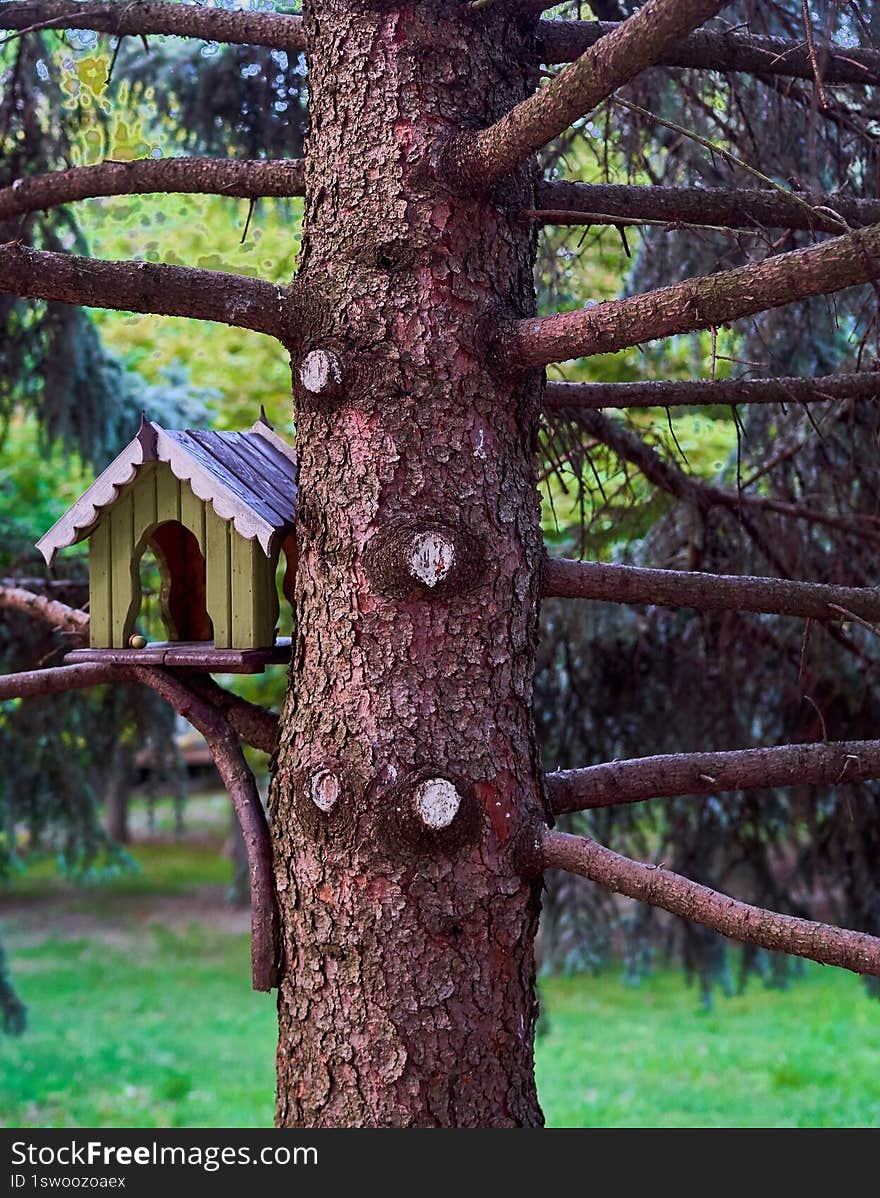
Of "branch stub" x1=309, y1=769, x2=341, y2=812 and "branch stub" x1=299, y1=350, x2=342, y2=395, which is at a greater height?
"branch stub" x1=299, y1=350, x2=342, y2=395

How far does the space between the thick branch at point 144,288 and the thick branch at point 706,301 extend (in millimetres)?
428

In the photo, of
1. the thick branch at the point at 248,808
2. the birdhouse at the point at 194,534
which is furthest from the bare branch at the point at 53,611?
the thick branch at the point at 248,808

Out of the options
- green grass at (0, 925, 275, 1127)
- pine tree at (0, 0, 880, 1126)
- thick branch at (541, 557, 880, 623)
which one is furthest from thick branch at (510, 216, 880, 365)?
green grass at (0, 925, 275, 1127)

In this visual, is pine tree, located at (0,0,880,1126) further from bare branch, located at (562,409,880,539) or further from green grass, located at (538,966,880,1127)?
green grass, located at (538,966,880,1127)

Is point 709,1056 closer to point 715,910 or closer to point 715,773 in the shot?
point 715,773

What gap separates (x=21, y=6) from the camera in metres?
2.55

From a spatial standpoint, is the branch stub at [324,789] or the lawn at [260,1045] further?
the lawn at [260,1045]

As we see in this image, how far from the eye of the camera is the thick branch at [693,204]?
228 cm

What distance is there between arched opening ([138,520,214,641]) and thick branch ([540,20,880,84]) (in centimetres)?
119

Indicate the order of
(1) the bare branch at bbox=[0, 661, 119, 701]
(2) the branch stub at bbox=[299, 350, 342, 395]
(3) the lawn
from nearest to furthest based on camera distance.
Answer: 1. (2) the branch stub at bbox=[299, 350, 342, 395]
2. (1) the bare branch at bbox=[0, 661, 119, 701]
3. (3) the lawn

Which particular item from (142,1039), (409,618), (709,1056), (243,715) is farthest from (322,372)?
(142,1039)

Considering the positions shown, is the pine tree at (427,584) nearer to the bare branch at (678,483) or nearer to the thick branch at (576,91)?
the thick branch at (576,91)

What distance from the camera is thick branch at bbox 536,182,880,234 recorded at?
228 cm
